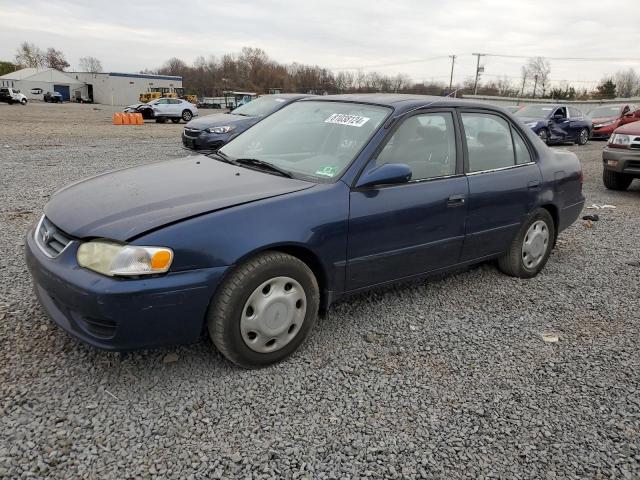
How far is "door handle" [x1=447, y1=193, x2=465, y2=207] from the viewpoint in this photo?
11.7 ft

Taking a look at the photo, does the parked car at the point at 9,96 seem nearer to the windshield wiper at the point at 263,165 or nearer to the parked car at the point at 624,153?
the parked car at the point at 624,153

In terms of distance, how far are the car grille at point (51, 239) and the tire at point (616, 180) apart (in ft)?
30.6

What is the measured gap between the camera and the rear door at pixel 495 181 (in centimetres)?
380

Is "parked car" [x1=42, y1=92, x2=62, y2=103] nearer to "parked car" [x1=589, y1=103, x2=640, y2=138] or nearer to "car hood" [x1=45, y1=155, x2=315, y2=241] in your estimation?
"parked car" [x1=589, y1=103, x2=640, y2=138]

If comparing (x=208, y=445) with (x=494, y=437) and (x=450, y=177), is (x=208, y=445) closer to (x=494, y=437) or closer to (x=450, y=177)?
(x=494, y=437)

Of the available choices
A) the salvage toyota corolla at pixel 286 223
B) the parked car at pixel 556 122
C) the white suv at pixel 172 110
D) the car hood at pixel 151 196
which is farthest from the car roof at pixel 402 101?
the white suv at pixel 172 110

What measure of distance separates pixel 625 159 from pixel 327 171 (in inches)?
292

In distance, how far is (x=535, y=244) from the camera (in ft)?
14.6

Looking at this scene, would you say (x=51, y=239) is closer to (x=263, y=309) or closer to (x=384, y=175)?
(x=263, y=309)

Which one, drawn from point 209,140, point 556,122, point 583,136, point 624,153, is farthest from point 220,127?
point 583,136

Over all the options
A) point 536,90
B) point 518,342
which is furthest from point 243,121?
point 536,90

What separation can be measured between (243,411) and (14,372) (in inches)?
50.7

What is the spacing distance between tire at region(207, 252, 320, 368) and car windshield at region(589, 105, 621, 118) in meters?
22.7

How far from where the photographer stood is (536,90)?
267ft
